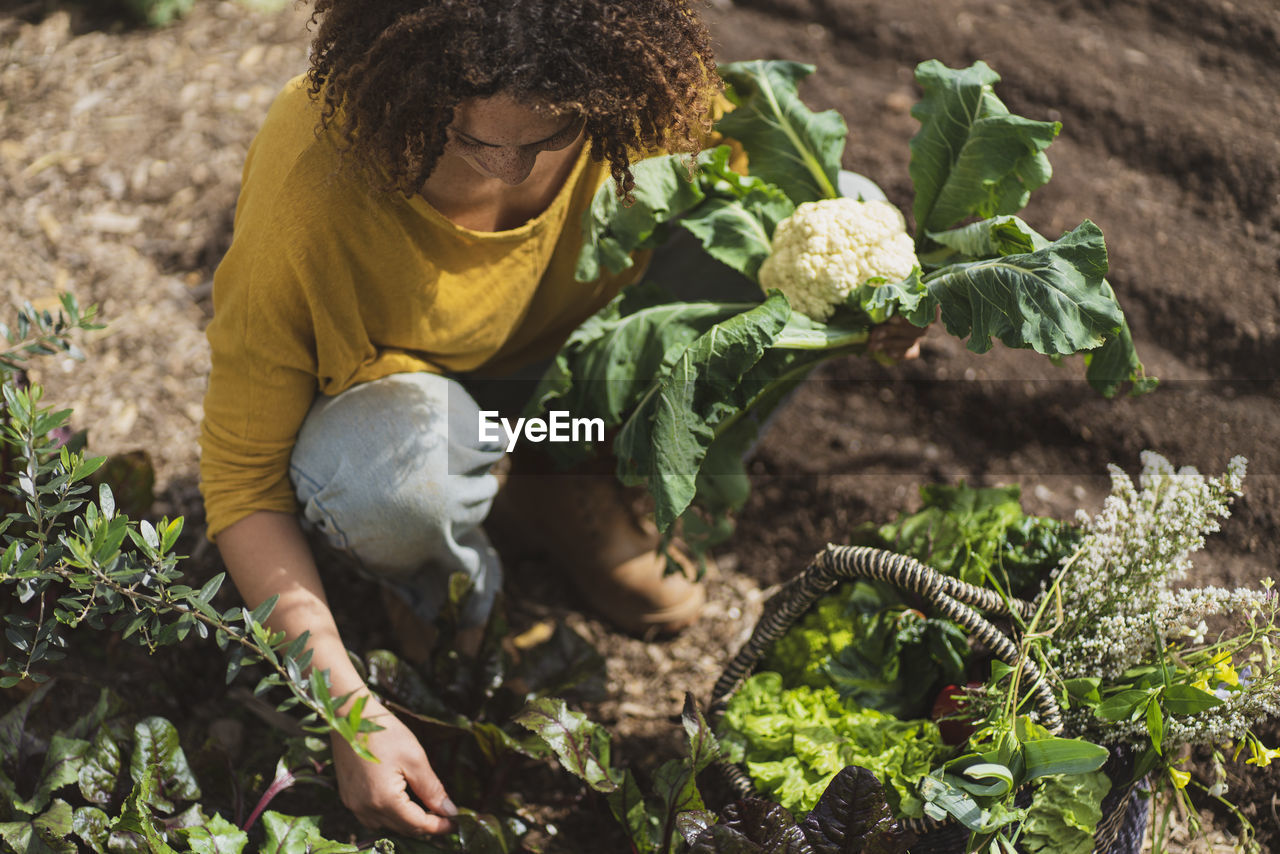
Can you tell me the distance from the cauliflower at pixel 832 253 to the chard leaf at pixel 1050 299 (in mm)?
173

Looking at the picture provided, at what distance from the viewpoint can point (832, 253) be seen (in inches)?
62.8

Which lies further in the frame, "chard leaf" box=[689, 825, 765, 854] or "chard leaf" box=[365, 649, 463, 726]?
"chard leaf" box=[365, 649, 463, 726]

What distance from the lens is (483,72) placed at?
1165 millimetres

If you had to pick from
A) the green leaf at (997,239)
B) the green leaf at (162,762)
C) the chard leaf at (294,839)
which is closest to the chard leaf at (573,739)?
the chard leaf at (294,839)

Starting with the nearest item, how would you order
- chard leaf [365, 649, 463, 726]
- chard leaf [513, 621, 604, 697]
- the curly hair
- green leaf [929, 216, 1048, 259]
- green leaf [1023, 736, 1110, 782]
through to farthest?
the curly hair → green leaf [1023, 736, 1110, 782] → green leaf [929, 216, 1048, 259] → chard leaf [365, 649, 463, 726] → chard leaf [513, 621, 604, 697]

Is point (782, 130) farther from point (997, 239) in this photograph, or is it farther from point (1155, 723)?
point (1155, 723)

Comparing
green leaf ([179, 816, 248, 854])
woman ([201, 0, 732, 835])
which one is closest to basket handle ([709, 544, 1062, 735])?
woman ([201, 0, 732, 835])

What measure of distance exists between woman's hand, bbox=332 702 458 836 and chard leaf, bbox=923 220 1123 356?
1.07m

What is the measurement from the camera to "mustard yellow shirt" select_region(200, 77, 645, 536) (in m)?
1.43

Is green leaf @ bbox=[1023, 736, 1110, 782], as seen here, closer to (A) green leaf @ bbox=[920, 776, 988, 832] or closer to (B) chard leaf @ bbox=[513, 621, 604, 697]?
(A) green leaf @ bbox=[920, 776, 988, 832]

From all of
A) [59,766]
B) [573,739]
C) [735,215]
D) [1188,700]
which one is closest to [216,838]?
[59,766]

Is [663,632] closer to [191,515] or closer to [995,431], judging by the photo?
[995,431]

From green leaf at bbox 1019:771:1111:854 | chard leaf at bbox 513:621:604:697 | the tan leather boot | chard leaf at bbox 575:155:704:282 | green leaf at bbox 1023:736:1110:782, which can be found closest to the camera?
green leaf at bbox 1023:736:1110:782
